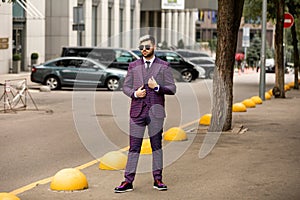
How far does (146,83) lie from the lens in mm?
9570

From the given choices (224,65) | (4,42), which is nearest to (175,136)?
(224,65)

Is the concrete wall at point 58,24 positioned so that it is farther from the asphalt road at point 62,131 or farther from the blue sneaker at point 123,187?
the blue sneaker at point 123,187

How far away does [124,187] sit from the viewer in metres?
9.71

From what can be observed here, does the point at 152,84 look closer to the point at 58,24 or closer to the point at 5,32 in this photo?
the point at 5,32

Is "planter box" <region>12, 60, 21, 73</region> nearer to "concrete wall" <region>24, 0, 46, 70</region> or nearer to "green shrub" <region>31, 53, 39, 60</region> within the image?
"green shrub" <region>31, 53, 39, 60</region>

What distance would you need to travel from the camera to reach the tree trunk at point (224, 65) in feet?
55.3

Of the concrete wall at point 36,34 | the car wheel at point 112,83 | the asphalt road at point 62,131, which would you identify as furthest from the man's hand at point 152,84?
the concrete wall at point 36,34

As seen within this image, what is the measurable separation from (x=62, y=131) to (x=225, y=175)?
6.58 m

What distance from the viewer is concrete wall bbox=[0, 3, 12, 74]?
4147 cm

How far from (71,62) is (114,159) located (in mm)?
21935

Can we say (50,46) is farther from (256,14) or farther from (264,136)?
(264,136)

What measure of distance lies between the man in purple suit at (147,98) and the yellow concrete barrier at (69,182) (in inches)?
19.8

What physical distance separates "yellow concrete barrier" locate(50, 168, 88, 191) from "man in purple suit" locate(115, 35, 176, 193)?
1.65 ft

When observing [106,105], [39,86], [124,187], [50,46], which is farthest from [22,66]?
[124,187]
